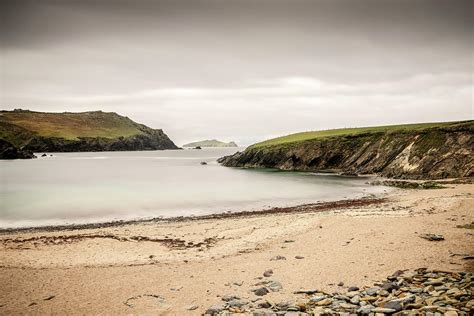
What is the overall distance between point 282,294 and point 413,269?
5.93 meters

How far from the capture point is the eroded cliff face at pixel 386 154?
5331cm

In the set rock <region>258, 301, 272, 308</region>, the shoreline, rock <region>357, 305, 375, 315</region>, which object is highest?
rock <region>357, 305, 375, 315</region>

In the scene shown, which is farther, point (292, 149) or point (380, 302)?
point (292, 149)

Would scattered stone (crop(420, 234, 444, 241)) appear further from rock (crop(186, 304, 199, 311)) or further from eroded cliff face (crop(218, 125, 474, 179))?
eroded cliff face (crop(218, 125, 474, 179))

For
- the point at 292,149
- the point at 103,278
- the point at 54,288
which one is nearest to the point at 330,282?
the point at 103,278

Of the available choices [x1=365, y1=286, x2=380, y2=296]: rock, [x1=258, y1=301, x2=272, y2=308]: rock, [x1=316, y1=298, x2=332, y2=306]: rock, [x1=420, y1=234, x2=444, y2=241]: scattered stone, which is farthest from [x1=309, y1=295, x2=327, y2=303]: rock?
[x1=420, y1=234, x2=444, y2=241]: scattered stone

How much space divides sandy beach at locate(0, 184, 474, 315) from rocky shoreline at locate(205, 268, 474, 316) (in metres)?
0.77

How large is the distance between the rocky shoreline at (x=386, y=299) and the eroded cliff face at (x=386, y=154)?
1907 inches

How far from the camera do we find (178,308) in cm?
1139

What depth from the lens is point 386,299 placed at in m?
10.0

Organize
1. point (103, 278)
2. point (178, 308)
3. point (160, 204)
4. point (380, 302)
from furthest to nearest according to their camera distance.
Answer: point (160, 204) → point (103, 278) → point (178, 308) → point (380, 302)

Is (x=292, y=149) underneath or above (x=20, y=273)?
above

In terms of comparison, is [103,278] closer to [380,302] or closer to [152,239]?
[152,239]

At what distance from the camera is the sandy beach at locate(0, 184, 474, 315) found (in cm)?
1241
